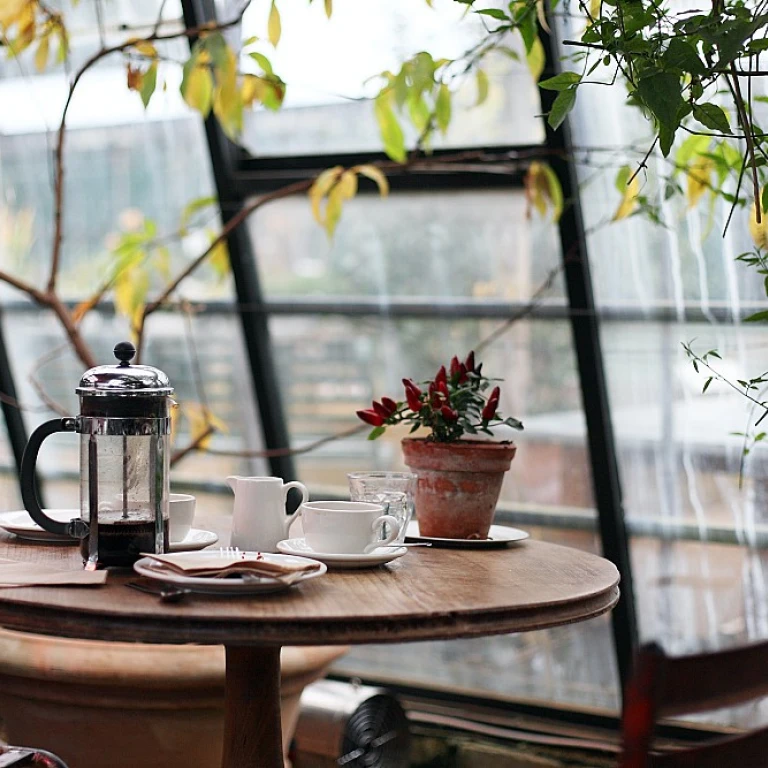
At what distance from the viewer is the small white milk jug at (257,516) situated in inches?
64.9

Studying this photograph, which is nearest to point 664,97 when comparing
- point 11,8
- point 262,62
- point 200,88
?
point 262,62

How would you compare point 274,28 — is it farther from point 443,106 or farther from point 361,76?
point 361,76

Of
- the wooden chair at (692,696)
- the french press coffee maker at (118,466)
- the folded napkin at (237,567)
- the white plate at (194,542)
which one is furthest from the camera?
the white plate at (194,542)

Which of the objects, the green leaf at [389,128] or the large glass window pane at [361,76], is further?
the large glass window pane at [361,76]

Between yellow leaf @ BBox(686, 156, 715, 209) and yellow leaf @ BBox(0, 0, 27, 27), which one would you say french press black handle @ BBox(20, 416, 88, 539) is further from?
yellow leaf @ BBox(0, 0, 27, 27)

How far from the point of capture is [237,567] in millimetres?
1397

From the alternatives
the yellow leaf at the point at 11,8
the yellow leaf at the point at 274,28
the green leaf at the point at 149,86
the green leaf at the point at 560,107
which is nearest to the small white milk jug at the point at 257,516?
the green leaf at the point at 560,107

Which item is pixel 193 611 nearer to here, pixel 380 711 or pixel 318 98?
pixel 380 711

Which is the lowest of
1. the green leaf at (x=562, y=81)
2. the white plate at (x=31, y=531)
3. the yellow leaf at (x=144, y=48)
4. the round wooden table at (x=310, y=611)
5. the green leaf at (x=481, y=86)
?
the round wooden table at (x=310, y=611)

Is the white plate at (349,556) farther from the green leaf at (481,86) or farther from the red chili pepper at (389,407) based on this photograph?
the green leaf at (481,86)

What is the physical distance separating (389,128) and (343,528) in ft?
4.58

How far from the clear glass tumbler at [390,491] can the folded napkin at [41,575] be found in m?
0.41

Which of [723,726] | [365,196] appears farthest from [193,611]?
[365,196]

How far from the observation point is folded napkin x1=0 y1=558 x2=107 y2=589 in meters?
1.41
